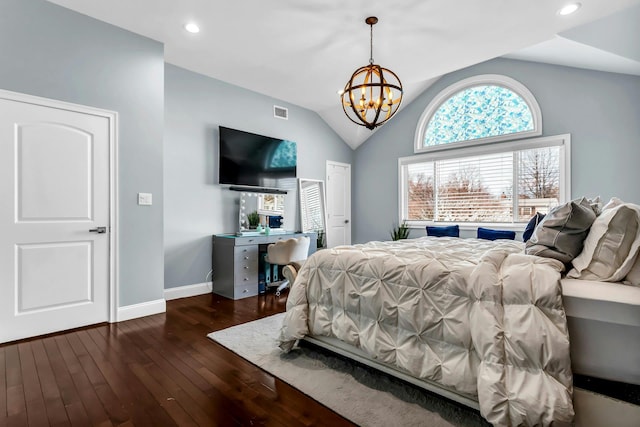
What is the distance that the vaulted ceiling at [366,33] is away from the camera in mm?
2869

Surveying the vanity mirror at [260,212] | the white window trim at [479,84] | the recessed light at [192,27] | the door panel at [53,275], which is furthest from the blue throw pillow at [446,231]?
the door panel at [53,275]

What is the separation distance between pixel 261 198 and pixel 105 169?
2145mm

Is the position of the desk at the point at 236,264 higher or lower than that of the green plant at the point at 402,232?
lower

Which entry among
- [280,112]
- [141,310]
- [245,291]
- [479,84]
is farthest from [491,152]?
[141,310]

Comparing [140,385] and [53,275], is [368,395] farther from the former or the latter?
[53,275]

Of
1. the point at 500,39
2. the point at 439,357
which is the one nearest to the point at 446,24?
the point at 500,39

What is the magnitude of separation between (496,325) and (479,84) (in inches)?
184

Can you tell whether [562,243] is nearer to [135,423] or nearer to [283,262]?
[135,423]

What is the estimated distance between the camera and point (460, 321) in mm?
1616

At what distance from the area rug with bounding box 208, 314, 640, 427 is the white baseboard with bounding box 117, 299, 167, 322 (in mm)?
1233

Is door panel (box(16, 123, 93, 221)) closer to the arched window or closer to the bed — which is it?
the bed

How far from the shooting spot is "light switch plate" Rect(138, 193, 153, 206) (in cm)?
329

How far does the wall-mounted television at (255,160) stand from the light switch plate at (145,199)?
44.3 inches

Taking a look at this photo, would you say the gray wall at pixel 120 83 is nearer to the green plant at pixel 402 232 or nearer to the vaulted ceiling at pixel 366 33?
the vaulted ceiling at pixel 366 33
